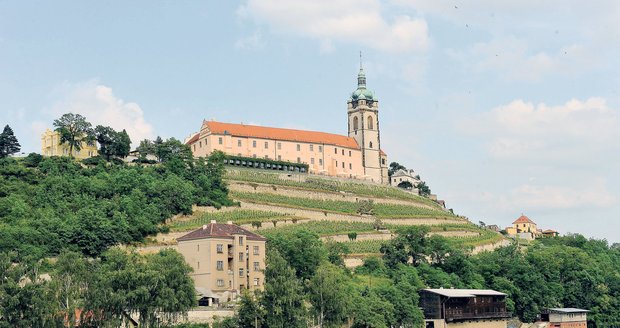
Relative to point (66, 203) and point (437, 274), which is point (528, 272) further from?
point (66, 203)

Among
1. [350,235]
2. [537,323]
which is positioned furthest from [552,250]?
[350,235]

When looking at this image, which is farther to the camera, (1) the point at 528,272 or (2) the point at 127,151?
(2) the point at 127,151

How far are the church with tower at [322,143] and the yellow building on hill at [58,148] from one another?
15.1 metres

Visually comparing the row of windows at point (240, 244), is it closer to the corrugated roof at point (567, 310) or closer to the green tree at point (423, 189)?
Result: the corrugated roof at point (567, 310)

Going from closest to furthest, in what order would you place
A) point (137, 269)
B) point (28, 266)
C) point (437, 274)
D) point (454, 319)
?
point (137, 269) → point (28, 266) → point (454, 319) → point (437, 274)

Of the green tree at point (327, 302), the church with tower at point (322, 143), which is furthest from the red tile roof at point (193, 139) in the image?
the green tree at point (327, 302)

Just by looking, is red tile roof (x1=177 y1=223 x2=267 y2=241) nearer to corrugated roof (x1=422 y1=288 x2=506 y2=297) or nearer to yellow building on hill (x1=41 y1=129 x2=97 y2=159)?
corrugated roof (x1=422 y1=288 x2=506 y2=297)

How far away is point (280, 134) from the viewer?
129 metres

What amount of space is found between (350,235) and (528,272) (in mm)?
19745

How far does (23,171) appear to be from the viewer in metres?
96.8

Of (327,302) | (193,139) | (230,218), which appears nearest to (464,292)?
(327,302)

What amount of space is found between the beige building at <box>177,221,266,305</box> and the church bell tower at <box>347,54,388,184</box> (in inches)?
2177

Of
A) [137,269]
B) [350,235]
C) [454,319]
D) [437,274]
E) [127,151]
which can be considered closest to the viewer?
[137,269]

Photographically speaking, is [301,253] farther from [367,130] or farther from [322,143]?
[367,130]
